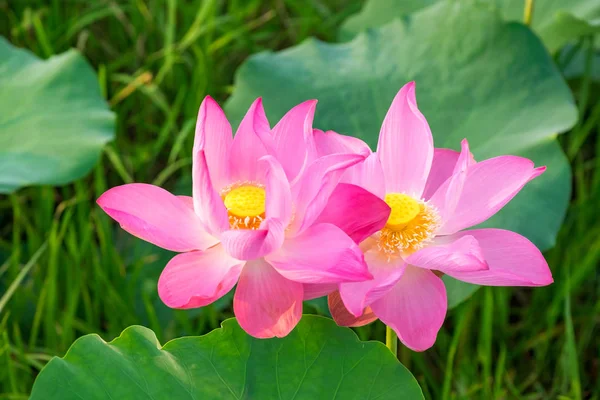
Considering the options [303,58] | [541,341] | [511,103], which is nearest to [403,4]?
[303,58]

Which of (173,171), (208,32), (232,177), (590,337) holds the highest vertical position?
(232,177)

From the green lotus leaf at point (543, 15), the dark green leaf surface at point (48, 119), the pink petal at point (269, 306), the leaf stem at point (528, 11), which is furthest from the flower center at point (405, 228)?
the leaf stem at point (528, 11)

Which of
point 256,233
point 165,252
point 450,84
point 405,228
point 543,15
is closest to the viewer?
point 256,233

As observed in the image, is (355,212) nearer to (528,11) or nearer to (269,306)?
(269,306)

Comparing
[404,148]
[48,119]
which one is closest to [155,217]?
[404,148]

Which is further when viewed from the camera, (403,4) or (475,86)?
(403,4)

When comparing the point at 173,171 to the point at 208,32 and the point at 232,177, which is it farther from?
the point at 232,177

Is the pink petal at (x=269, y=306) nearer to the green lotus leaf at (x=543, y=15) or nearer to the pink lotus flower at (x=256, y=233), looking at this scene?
the pink lotus flower at (x=256, y=233)
